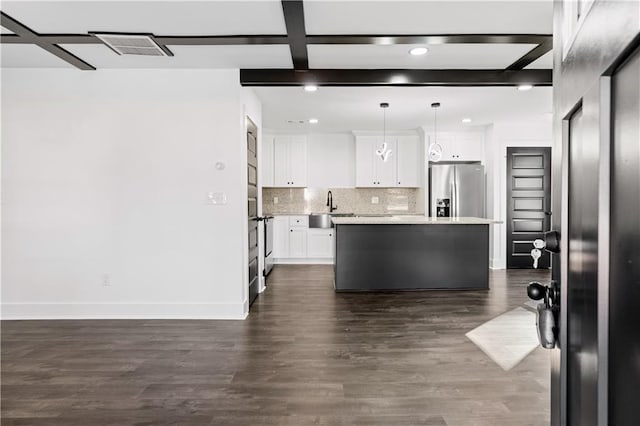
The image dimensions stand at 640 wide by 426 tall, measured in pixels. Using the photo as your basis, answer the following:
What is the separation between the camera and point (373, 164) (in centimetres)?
746

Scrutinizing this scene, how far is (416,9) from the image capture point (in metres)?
2.78

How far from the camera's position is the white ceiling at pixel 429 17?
2703 millimetres

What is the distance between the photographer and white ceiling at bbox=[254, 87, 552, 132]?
4.70 meters

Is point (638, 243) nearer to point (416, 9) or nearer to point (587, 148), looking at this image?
point (587, 148)

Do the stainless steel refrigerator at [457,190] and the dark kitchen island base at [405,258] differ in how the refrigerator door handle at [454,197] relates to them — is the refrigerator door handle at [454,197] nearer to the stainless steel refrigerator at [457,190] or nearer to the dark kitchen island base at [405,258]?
the stainless steel refrigerator at [457,190]

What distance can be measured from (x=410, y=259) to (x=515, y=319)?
5.08 feet

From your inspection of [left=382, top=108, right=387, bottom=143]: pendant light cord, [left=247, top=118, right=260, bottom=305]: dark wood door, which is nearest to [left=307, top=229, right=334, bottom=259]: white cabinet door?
[left=382, top=108, right=387, bottom=143]: pendant light cord

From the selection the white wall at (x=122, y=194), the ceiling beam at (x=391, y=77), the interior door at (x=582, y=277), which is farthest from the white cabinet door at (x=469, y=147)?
the interior door at (x=582, y=277)

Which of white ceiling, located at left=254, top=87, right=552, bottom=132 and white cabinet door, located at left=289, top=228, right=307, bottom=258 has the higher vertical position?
white ceiling, located at left=254, top=87, right=552, bottom=132

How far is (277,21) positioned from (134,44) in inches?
50.6

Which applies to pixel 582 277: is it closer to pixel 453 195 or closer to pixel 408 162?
pixel 453 195

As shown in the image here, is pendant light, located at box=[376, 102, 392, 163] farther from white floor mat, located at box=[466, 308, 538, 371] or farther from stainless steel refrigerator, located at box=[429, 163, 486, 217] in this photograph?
white floor mat, located at box=[466, 308, 538, 371]

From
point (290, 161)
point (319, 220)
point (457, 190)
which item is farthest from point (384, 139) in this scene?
point (319, 220)

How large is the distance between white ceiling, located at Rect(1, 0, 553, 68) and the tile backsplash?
4164 millimetres
